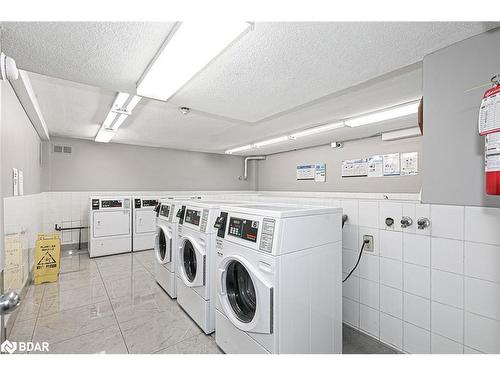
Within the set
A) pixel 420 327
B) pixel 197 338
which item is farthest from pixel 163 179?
pixel 420 327

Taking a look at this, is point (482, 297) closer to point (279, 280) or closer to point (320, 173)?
point (279, 280)

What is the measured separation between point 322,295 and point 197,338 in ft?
3.98

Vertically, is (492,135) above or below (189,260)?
above

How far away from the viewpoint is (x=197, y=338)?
6.90ft

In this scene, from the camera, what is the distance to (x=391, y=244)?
1.91m

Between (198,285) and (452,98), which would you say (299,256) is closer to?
(198,285)

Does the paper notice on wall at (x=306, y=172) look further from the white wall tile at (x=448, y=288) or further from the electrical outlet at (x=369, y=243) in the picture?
the white wall tile at (x=448, y=288)

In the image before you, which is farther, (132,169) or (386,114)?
(132,169)

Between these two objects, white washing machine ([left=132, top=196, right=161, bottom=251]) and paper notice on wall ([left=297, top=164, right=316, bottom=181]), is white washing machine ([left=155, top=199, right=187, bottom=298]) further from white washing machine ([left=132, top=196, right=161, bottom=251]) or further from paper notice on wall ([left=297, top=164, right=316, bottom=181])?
paper notice on wall ([left=297, top=164, right=316, bottom=181])

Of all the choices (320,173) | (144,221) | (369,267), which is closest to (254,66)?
(369,267)

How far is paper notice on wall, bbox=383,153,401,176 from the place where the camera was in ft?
13.6

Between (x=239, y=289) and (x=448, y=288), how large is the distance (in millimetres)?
1470

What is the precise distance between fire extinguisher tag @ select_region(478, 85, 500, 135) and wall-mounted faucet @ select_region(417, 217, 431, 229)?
2.36 feet

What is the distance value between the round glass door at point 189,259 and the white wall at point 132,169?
3745 mm
